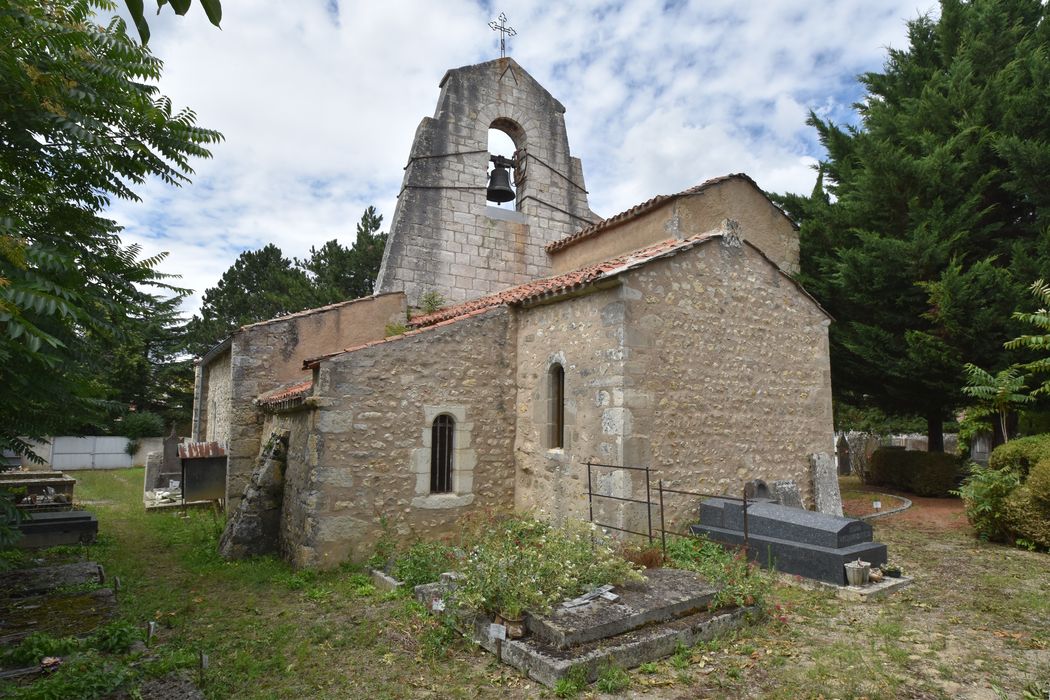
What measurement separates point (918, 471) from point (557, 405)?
11.4 meters

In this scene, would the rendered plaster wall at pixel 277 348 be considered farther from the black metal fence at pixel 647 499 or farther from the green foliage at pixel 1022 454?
the green foliage at pixel 1022 454

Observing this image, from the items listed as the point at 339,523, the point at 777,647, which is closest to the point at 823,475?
the point at 777,647

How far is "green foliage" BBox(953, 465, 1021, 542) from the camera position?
9.67 meters

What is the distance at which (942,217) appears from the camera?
13609 millimetres

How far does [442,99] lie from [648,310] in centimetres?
808

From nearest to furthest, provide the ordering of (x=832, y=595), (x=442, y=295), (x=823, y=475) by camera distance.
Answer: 1. (x=832, y=595)
2. (x=823, y=475)
3. (x=442, y=295)

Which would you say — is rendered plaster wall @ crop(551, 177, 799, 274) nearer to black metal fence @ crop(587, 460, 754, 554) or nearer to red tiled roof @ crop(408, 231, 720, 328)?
red tiled roof @ crop(408, 231, 720, 328)

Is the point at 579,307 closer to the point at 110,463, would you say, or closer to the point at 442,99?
the point at 442,99

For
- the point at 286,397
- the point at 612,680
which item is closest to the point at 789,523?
the point at 612,680

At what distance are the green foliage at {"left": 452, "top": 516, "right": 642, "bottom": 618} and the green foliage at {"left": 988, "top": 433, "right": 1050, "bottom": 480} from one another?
7702mm

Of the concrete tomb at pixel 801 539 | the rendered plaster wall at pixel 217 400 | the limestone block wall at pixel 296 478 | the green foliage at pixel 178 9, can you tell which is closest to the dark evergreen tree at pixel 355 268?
the rendered plaster wall at pixel 217 400

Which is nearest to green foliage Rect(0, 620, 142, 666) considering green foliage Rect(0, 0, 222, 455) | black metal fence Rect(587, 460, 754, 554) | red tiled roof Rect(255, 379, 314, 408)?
green foliage Rect(0, 0, 222, 455)

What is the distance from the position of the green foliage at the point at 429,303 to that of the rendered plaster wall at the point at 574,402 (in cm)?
342

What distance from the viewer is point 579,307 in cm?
914
